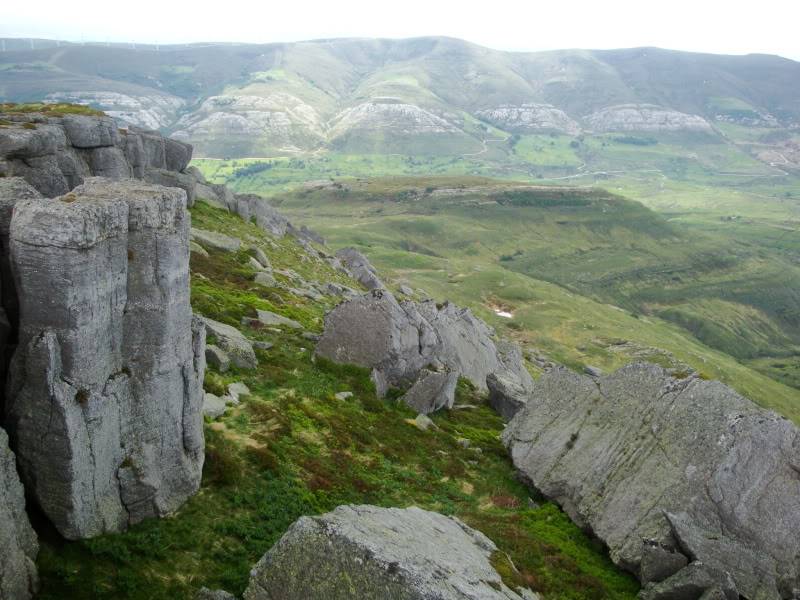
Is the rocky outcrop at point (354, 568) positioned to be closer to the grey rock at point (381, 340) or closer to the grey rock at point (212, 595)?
the grey rock at point (212, 595)

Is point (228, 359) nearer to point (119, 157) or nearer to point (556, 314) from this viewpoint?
point (119, 157)

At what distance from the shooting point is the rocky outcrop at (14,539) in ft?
52.7

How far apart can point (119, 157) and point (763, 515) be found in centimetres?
6279

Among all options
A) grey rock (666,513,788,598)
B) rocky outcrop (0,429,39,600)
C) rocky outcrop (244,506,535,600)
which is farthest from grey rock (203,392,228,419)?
grey rock (666,513,788,598)

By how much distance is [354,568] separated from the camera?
54.6 ft

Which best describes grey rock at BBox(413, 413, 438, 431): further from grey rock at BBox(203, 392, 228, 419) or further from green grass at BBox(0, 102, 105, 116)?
green grass at BBox(0, 102, 105, 116)

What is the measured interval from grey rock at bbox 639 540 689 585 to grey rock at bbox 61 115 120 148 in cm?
5929

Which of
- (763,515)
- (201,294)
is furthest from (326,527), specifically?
(201,294)

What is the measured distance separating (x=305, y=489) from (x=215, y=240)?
1891 inches

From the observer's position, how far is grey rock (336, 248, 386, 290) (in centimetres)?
10033

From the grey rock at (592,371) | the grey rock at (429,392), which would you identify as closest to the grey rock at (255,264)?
the grey rock at (429,392)

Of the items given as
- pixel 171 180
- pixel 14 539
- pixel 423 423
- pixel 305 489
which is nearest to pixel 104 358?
pixel 14 539

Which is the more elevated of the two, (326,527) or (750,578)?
(326,527)

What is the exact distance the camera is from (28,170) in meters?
47.6
